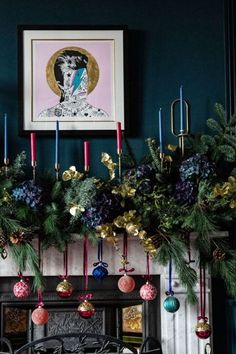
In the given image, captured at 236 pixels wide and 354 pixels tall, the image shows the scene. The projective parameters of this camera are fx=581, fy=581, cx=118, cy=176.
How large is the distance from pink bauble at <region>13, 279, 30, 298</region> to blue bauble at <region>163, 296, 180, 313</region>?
530 millimetres

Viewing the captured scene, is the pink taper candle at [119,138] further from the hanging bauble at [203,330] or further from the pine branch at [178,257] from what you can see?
the hanging bauble at [203,330]

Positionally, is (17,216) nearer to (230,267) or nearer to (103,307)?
(103,307)

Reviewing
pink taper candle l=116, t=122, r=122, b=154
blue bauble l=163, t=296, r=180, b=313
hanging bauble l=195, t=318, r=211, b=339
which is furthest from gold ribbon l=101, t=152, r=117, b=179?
hanging bauble l=195, t=318, r=211, b=339

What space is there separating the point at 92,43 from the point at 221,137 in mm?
692

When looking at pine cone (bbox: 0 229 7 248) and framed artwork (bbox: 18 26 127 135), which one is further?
framed artwork (bbox: 18 26 127 135)

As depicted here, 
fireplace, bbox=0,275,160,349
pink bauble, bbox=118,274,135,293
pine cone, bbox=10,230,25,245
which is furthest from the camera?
fireplace, bbox=0,275,160,349

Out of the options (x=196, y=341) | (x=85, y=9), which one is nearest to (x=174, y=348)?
(x=196, y=341)

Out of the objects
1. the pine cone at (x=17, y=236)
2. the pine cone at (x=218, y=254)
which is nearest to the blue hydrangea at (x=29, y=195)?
the pine cone at (x=17, y=236)

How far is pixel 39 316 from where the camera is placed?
2.21m

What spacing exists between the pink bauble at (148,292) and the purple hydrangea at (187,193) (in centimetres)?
35

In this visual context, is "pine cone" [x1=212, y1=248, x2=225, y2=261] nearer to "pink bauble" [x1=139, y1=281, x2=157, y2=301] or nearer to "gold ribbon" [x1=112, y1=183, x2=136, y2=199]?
"pink bauble" [x1=139, y1=281, x2=157, y2=301]

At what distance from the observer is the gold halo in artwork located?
8.16 feet

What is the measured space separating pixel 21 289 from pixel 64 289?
6.3 inches

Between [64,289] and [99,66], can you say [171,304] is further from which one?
[99,66]
